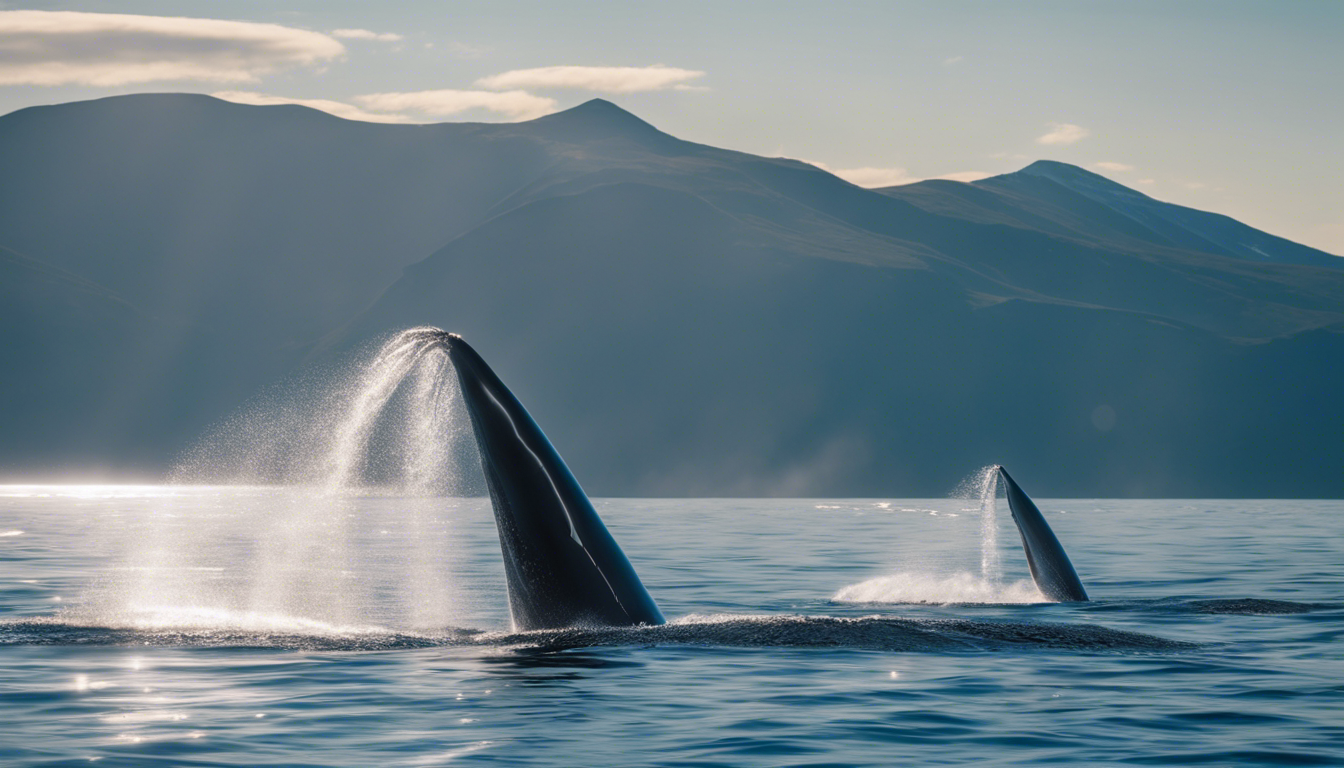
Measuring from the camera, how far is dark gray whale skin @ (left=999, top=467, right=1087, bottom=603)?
65.0ft

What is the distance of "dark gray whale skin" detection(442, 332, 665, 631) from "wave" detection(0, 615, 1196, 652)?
168cm

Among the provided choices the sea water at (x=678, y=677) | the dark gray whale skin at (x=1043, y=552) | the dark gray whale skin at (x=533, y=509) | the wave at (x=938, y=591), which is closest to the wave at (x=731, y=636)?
the sea water at (x=678, y=677)

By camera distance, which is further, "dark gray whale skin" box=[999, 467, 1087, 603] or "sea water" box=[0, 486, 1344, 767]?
"dark gray whale skin" box=[999, 467, 1087, 603]

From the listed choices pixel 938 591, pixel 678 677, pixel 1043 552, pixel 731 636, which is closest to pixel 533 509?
pixel 678 677

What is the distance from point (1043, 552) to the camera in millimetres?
20906

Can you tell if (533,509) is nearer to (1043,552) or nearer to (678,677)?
(678,677)

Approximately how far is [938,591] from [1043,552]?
500 centimetres

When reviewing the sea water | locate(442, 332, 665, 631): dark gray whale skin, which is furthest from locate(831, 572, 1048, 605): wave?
locate(442, 332, 665, 631): dark gray whale skin

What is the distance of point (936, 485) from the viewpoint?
531ft

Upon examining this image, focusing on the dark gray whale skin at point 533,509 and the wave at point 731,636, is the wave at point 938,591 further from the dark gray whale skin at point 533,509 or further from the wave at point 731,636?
the dark gray whale skin at point 533,509

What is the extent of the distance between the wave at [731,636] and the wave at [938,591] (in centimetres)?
651

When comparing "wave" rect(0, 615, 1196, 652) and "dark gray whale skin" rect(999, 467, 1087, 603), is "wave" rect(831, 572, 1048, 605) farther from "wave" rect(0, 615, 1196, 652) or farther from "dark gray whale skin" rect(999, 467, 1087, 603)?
"wave" rect(0, 615, 1196, 652)

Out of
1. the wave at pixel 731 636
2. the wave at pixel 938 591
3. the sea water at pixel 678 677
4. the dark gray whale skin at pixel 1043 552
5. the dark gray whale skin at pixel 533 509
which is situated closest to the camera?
the sea water at pixel 678 677

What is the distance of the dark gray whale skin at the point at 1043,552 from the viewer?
19.8 metres
